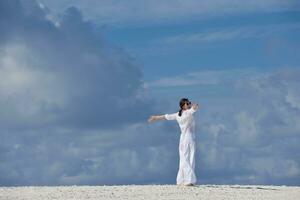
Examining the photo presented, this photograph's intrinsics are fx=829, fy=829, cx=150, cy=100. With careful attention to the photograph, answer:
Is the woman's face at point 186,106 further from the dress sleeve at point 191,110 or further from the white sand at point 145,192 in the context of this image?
the white sand at point 145,192

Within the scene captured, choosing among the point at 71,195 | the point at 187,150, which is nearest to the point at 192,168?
the point at 187,150

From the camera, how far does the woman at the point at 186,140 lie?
31656mm

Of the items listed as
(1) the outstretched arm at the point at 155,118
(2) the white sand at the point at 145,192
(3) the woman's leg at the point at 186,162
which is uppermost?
(1) the outstretched arm at the point at 155,118

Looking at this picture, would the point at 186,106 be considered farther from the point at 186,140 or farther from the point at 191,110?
the point at 186,140

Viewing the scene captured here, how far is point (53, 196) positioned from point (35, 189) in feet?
7.19

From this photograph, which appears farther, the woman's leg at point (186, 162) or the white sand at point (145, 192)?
the woman's leg at point (186, 162)

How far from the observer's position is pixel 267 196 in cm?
2956

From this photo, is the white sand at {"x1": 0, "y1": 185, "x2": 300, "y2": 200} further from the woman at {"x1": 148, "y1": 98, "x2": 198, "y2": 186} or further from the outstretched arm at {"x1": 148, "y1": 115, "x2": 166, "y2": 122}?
the outstretched arm at {"x1": 148, "y1": 115, "x2": 166, "y2": 122}

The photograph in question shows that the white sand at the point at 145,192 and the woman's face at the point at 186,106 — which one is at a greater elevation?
the woman's face at the point at 186,106

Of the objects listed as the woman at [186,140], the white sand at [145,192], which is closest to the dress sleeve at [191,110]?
the woman at [186,140]

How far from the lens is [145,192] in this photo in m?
29.2

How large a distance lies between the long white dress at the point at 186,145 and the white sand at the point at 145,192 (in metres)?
0.66

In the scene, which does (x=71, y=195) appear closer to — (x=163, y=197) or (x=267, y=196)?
(x=163, y=197)

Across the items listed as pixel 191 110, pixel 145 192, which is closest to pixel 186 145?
pixel 191 110
